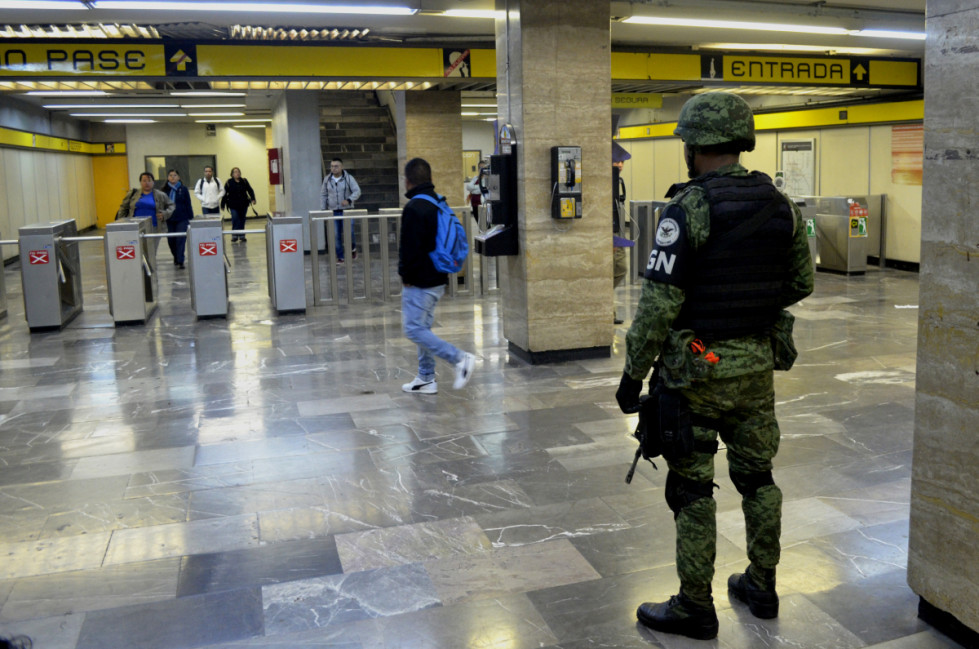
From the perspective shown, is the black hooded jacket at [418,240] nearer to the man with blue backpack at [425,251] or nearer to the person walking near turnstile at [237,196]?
the man with blue backpack at [425,251]

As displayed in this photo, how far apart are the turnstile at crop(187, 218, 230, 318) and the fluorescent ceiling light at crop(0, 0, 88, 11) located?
2480 millimetres

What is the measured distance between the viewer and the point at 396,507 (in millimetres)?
4262

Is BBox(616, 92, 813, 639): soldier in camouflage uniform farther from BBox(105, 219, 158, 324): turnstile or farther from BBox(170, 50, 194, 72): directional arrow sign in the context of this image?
BBox(170, 50, 194, 72): directional arrow sign

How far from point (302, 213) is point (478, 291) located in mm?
5776

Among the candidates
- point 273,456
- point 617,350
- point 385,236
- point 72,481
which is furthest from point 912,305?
point 72,481

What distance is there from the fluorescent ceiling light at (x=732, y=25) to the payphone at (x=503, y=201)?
2629mm

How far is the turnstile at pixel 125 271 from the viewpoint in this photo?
9.08m

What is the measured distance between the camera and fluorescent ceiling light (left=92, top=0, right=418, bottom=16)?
7773 mm

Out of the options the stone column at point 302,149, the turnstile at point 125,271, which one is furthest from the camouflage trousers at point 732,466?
the stone column at point 302,149

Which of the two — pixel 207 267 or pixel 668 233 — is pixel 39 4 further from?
pixel 668 233

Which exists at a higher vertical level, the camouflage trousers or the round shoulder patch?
the round shoulder patch

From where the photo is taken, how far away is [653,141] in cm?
1969

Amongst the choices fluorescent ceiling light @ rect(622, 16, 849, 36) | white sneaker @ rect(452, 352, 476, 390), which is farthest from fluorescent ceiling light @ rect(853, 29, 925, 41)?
white sneaker @ rect(452, 352, 476, 390)

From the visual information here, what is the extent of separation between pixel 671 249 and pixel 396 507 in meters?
2.10
